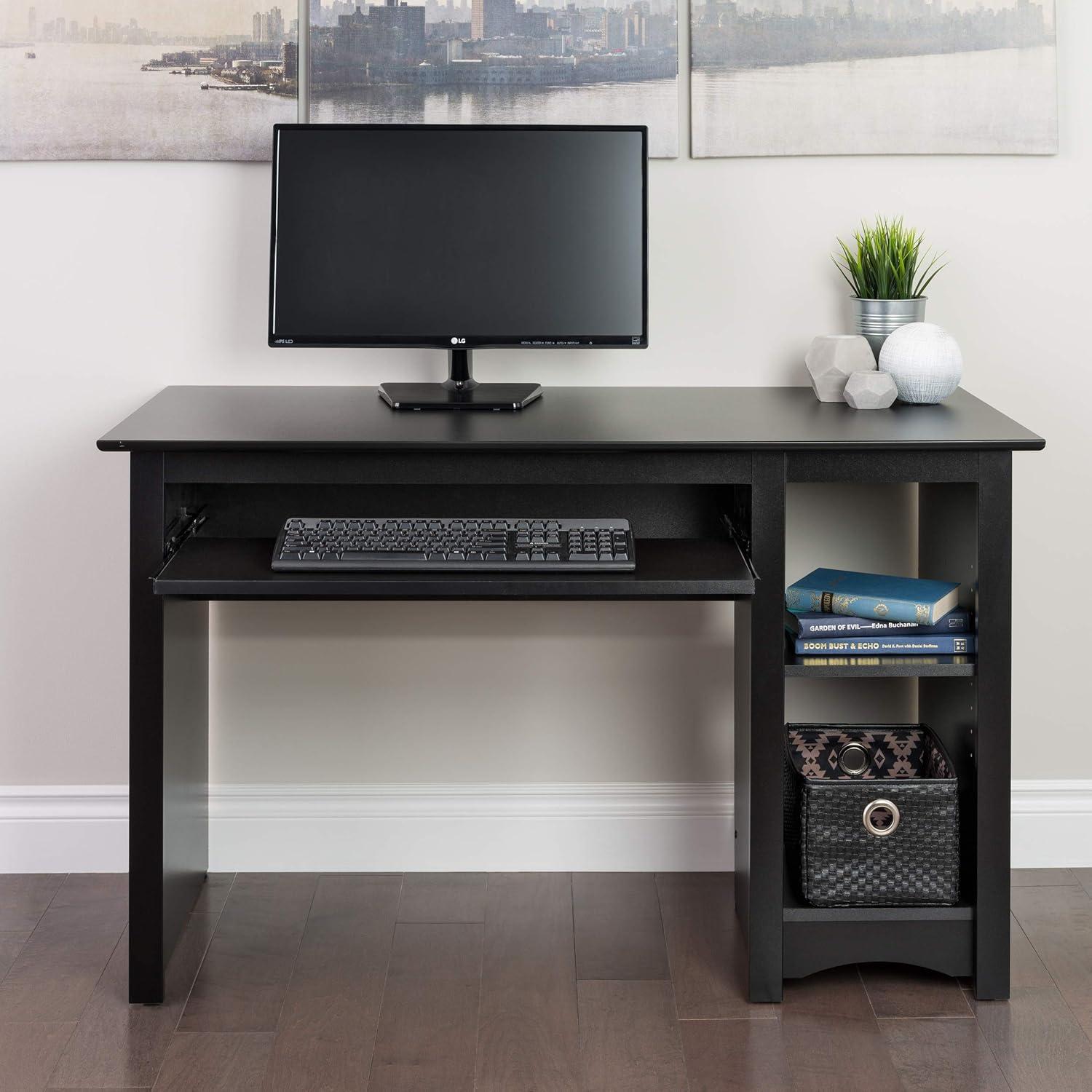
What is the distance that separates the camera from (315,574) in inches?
80.7

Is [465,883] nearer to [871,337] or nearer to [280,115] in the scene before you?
[871,337]

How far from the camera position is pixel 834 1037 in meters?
2.14

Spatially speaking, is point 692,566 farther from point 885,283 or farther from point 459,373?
point 885,283

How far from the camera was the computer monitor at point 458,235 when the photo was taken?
2.43 m

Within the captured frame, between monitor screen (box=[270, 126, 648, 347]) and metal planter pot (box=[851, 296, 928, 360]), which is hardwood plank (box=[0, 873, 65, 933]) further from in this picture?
metal planter pot (box=[851, 296, 928, 360])

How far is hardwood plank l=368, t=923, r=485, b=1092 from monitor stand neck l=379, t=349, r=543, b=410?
97cm

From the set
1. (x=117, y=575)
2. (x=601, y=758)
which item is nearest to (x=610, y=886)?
(x=601, y=758)

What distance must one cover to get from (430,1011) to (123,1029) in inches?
19.4

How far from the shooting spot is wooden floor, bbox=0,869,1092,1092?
204 cm

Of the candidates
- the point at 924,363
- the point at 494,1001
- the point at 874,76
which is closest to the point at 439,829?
the point at 494,1001

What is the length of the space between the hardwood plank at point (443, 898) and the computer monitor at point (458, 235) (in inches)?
38.4

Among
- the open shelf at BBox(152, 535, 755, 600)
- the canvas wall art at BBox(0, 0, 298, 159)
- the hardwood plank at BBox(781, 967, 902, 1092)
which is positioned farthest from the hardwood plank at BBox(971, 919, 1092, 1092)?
the canvas wall art at BBox(0, 0, 298, 159)

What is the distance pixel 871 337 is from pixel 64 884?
6.27 feet

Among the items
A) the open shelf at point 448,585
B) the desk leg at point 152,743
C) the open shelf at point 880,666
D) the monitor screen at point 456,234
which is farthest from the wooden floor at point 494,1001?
the monitor screen at point 456,234
